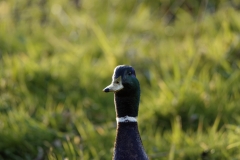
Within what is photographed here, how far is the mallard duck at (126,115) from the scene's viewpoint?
2308 mm

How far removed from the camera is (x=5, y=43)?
4641mm

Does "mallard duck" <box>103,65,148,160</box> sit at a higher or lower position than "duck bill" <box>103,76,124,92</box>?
lower

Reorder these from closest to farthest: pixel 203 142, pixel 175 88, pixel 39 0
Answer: pixel 203 142 → pixel 175 88 → pixel 39 0

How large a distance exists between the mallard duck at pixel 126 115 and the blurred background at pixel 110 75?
54 cm

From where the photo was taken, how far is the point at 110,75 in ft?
14.0

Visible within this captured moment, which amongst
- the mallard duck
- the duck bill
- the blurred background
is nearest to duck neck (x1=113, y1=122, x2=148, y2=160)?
the mallard duck

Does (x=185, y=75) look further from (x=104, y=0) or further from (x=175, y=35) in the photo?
(x=104, y=0)

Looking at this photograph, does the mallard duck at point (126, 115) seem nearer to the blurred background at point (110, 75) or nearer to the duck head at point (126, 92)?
the duck head at point (126, 92)

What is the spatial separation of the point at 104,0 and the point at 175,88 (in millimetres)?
2259

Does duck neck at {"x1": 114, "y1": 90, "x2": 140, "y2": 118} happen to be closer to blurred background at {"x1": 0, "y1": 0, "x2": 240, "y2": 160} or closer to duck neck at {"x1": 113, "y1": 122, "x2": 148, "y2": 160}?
duck neck at {"x1": 113, "y1": 122, "x2": 148, "y2": 160}

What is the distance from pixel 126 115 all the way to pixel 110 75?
190 cm

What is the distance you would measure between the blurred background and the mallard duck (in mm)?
542

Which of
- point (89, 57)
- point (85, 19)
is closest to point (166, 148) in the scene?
point (89, 57)

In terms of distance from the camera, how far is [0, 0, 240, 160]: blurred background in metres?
3.26
